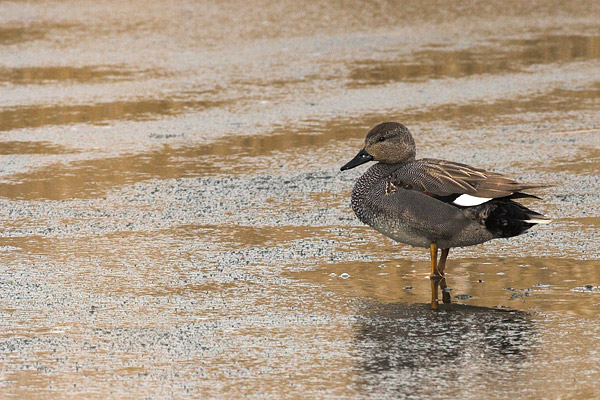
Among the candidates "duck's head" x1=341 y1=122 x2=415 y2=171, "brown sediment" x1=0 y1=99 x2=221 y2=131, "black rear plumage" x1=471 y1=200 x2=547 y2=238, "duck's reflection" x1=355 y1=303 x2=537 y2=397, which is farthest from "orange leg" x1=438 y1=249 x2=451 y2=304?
"brown sediment" x1=0 y1=99 x2=221 y2=131

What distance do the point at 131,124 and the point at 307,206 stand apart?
3278mm

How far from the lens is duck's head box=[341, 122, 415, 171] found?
6508 millimetres

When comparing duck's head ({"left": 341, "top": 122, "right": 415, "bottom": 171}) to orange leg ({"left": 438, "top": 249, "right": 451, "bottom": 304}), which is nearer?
orange leg ({"left": 438, "top": 249, "right": 451, "bottom": 304})

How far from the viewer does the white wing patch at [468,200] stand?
5945 mm

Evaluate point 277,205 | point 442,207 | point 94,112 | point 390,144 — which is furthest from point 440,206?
point 94,112

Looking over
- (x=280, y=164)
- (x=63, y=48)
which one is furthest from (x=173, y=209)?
(x=63, y=48)

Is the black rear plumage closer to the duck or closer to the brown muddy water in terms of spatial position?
the duck

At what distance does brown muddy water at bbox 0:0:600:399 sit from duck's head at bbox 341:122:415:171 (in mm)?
606

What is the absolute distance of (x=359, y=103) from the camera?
11008 mm

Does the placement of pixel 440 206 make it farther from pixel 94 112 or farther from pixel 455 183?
pixel 94 112

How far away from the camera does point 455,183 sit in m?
6.07

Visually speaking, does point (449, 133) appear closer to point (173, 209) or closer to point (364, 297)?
point (173, 209)

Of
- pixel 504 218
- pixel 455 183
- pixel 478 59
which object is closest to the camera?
pixel 504 218

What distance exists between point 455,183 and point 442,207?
160mm
